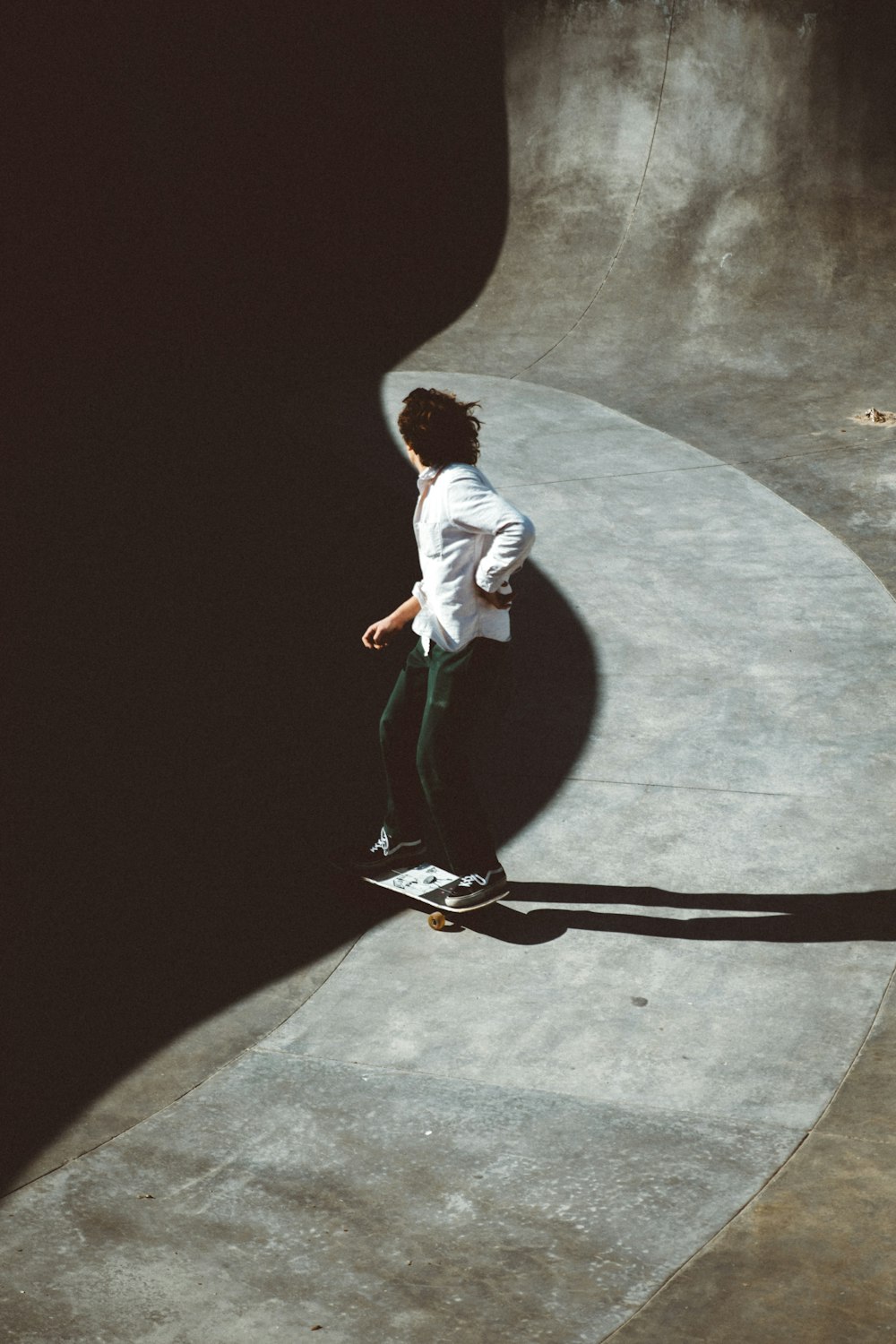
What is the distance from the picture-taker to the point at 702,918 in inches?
197

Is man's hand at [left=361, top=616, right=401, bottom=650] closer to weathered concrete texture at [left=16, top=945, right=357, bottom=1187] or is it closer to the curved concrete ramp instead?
→ the curved concrete ramp

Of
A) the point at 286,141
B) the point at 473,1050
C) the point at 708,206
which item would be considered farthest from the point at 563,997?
the point at 286,141

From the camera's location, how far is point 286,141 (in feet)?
43.1

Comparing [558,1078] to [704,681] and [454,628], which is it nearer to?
[454,628]

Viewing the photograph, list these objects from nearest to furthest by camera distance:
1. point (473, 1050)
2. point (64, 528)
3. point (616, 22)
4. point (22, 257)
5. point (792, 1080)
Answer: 1. point (792, 1080)
2. point (473, 1050)
3. point (64, 528)
4. point (22, 257)
5. point (616, 22)

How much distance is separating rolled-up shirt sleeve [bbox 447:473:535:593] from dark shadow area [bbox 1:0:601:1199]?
153 centimetres

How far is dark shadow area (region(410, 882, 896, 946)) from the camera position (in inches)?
191

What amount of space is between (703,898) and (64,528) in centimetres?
539

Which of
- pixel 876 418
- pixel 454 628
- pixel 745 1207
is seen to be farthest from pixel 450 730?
pixel 876 418

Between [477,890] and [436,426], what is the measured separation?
5.69ft

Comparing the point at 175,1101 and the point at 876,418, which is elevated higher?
the point at 876,418

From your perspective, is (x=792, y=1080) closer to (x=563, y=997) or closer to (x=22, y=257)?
(x=563, y=997)

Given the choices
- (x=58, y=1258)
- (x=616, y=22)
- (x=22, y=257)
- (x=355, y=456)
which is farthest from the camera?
(x=616, y=22)

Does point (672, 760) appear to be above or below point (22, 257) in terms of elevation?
below
